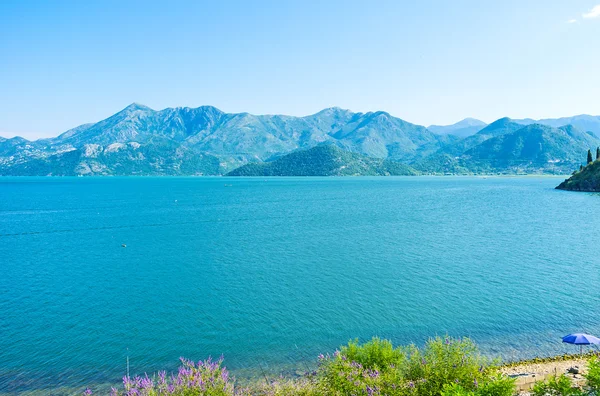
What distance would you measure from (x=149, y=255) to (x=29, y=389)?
4444 cm

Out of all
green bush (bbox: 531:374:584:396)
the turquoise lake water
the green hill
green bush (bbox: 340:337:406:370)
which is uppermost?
the green hill

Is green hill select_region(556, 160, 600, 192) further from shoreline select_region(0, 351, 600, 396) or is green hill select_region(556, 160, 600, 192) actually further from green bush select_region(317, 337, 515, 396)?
green bush select_region(317, 337, 515, 396)

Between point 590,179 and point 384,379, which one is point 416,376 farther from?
point 590,179

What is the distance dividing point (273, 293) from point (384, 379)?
96.5 ft

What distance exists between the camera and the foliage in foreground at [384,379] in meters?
18.3

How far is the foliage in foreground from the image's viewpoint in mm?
18344

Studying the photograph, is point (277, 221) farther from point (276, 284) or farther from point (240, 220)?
point (276, 284)

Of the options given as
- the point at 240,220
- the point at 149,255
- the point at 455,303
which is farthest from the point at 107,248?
the point at 455,303

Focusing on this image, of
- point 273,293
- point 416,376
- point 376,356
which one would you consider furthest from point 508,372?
point 273,293

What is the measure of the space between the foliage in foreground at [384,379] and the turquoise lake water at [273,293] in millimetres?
10363

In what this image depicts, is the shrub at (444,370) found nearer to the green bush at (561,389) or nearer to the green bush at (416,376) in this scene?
the green bush at (416,376)

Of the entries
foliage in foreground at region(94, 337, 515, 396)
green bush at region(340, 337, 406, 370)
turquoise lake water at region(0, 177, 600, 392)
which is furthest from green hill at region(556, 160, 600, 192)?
green bush at region(340, 337, 406, 370)

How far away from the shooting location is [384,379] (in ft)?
65.8

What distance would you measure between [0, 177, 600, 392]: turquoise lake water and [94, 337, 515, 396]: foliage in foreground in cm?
1036
